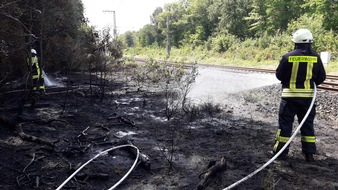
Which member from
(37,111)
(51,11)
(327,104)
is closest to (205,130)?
(327,104)

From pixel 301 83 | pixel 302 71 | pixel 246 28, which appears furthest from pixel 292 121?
pixel 246 28

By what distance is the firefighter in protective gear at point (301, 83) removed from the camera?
413 centimetres

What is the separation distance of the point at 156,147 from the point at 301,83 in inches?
101

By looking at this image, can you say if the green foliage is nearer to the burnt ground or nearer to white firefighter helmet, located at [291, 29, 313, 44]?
the burnt ground

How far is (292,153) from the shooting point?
175 inches

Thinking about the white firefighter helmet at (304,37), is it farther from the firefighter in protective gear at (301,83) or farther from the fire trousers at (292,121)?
the fire trousers at (292,121)

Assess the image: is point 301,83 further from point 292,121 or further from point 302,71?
point 292,121

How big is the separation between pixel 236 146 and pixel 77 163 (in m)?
2.66

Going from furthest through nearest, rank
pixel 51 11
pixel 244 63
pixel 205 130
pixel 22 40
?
pixel 244 63 → pixel 51 11 → pixel 22 40 → pixel 205 130

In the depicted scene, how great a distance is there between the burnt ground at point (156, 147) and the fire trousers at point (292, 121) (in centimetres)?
28

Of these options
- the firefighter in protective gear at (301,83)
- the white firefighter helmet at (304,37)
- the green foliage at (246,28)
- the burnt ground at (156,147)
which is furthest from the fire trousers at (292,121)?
the green foliage at (246,28)

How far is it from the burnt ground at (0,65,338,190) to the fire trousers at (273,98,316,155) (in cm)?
28

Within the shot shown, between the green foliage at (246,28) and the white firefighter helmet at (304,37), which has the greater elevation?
the green foliage at (246,28)

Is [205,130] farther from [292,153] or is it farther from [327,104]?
[327,104]
